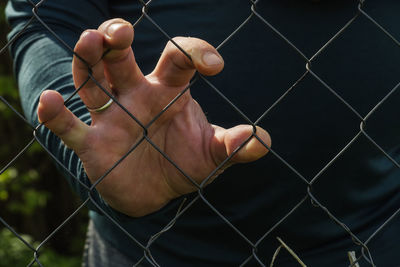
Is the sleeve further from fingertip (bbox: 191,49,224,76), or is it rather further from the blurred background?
the blurred background

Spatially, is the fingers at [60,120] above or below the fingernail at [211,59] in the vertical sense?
below

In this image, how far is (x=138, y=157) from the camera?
3.56 feet

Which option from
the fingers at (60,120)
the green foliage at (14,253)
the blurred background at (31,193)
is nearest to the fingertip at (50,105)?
the fingers at (60,120)

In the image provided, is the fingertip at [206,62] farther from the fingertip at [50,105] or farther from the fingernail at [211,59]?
the fingertip at [50,105]

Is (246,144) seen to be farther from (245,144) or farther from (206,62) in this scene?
(206,62)

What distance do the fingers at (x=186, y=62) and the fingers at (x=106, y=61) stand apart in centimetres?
5

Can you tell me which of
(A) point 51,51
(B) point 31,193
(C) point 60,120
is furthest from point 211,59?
(B) point 31,193

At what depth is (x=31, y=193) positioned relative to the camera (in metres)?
3.59

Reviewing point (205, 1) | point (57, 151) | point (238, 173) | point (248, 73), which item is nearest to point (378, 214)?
point (238, 173)

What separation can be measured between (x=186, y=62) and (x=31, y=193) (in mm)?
2823

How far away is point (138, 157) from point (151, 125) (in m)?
0.06

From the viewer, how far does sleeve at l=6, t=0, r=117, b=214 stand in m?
1.31

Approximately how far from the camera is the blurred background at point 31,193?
362 cm

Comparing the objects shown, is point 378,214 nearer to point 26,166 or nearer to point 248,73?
point 248,73
